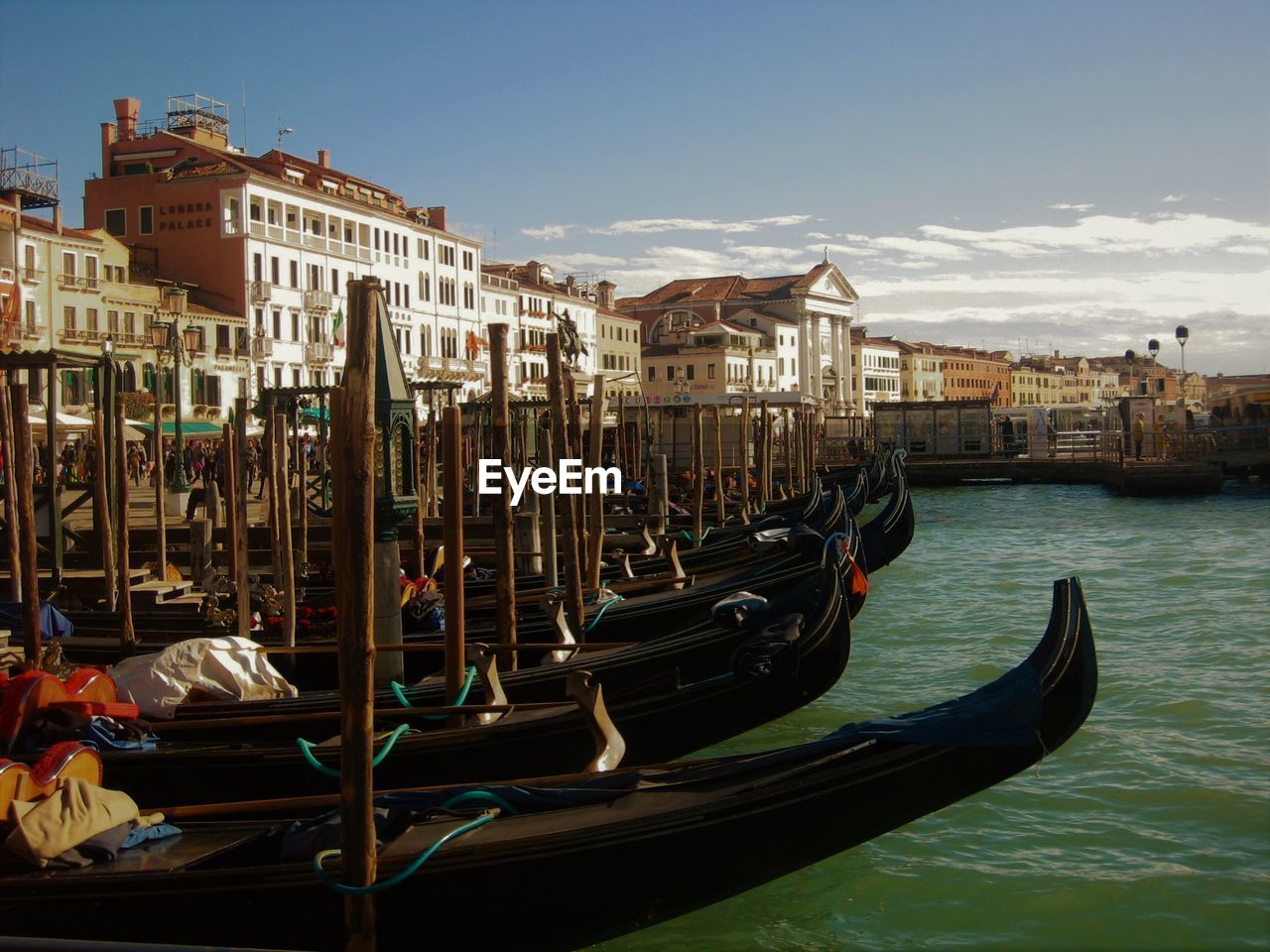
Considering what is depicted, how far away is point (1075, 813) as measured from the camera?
19.6ft

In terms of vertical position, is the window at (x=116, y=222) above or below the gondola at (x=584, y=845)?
above

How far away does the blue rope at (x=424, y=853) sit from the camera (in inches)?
140

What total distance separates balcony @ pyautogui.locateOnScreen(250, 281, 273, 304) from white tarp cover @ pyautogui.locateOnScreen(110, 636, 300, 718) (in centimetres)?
2332

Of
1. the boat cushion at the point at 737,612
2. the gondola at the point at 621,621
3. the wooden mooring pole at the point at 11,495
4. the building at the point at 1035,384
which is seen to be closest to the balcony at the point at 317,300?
the gondola at the point at 621,621

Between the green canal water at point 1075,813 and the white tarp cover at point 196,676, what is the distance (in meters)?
2.22

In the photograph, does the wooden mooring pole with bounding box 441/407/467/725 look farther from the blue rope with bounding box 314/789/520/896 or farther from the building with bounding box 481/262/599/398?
the building with bounding box 481/262/599/398

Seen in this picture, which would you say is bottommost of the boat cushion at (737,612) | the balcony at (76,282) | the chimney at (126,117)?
the boat cushion at (737,612)

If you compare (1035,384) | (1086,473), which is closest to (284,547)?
(1086,473)

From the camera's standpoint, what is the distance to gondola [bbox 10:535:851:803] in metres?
4.81

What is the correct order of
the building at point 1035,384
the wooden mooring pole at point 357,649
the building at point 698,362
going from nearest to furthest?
the wooden mooring pole at point 357,649, the building at point 698,362, the building at point 1035,384

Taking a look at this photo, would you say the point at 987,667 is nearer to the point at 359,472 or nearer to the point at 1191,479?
the point at 359,472

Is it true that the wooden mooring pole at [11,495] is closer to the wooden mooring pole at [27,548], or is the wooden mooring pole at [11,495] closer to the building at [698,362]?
the wooden mooring pole at [27,548]

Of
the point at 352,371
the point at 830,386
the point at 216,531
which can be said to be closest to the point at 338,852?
the point at 352,371

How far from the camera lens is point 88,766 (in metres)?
4.24
